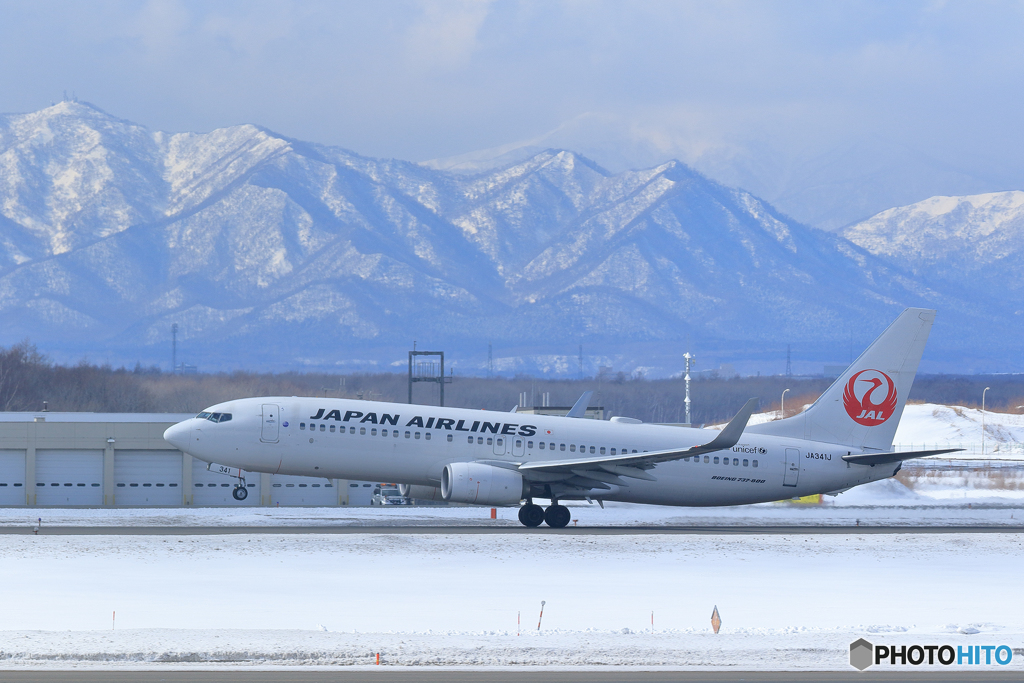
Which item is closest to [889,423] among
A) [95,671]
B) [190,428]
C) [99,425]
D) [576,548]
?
[576,548]

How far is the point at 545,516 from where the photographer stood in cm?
4450

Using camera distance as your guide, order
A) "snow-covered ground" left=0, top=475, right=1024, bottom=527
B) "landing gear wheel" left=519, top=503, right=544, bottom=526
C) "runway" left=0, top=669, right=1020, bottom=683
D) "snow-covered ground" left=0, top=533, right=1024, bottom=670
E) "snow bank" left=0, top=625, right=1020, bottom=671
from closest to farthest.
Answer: "runway" left=0, top=669, right=1020, bottom=683
"snow bank" left=0, top=625, right=1020, bottom=671
"snow-covered ground" left=0, top=533, right=1024, bottom=670
"landing gear wheel" left=519, top=503, right=544, bottom=526
"snow-covered ground" left=0, top=475, right=1024, bottom=527

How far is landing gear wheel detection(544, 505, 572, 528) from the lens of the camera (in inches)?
1745

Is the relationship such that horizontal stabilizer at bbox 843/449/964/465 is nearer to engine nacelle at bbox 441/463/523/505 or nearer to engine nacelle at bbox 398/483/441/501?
engine nacelle at bbox 441/463/523/505

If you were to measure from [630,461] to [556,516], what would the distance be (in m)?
3.53

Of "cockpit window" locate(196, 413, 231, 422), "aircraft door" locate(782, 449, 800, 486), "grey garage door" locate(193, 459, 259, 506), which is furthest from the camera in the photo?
"grey garage door" locate(193, 459, 259, 506)

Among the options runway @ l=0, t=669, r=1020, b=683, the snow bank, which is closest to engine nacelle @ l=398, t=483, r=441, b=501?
the snow bank

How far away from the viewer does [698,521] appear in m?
48.9

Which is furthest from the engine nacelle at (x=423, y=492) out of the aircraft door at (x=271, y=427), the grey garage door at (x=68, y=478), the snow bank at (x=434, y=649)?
the grey garage door at (x=68, y=478)

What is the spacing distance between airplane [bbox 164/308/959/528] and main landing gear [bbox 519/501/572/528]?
47 millimetres

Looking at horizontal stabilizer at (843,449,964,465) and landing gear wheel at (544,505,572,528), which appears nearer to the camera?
landing gear wheel at (544,505,572,528)

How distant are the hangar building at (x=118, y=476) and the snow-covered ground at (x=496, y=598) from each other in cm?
3087

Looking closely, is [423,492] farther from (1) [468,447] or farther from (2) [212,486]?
(2) [212,486]

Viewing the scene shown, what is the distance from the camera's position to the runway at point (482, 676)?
18281mm
